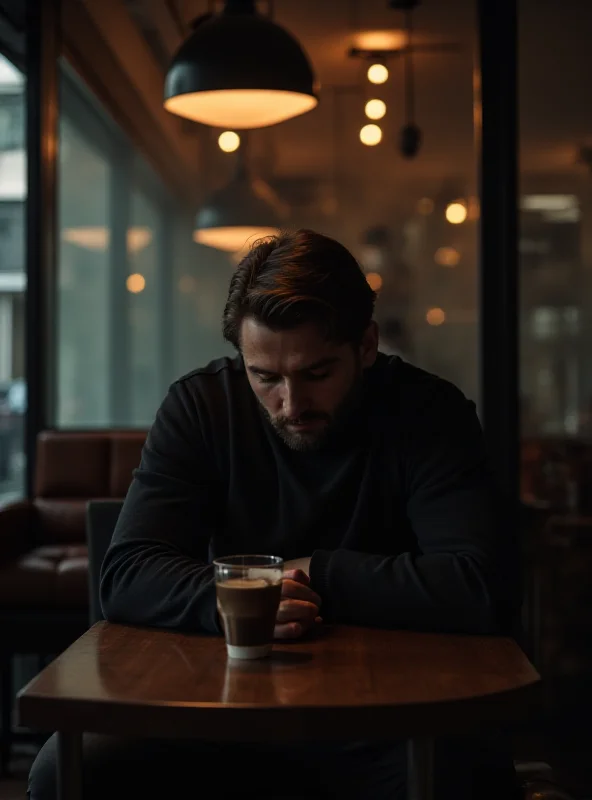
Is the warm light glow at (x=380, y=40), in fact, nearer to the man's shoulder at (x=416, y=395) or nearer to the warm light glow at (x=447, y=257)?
the warm light glow at (x=447, y=257)

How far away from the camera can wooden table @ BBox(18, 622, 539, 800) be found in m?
1.18

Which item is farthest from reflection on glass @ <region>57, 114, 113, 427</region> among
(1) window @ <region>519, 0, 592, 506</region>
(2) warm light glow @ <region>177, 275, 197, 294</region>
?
(1) window @ <region>519, 0, 592, 506</region>

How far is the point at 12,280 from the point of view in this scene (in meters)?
4.52

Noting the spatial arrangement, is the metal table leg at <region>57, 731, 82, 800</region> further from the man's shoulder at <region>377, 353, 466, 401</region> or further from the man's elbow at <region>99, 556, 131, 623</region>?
the man's shoulder at <region>377, 353, 466, 401</region>

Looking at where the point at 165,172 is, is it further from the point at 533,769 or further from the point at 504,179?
the point at 533,769

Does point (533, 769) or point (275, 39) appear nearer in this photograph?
point (533, 769)

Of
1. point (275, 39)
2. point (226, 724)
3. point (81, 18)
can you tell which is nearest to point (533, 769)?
point (226, 724)

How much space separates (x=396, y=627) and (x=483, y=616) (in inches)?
5.0

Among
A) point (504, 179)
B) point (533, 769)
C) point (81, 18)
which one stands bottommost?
point (533, 769)

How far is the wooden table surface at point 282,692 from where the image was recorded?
3.89 ft

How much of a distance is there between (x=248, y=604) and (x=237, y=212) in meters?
3.25

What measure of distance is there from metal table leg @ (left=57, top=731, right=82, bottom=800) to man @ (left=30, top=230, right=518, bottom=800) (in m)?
0.23

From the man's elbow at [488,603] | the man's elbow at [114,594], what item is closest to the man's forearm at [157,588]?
the man's elbow at [114,594]

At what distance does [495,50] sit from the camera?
4223 mm
